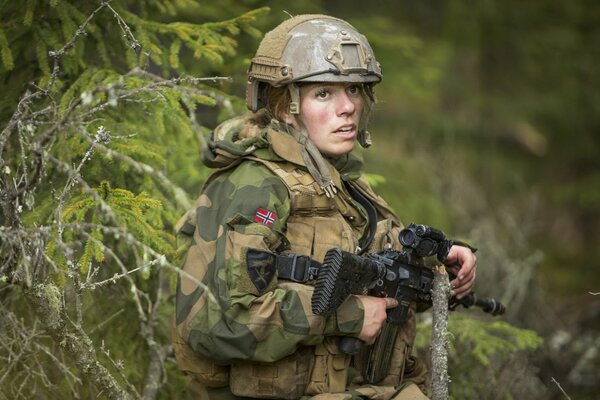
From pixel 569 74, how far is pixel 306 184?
10049 mm

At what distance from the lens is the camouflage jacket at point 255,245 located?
4.05 m

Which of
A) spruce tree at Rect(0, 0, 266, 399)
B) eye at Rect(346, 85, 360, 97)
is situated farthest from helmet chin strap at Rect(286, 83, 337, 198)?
spruce tree at Rect(0, 0, 266, 399)

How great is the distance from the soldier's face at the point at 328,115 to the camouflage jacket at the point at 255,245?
141 mm

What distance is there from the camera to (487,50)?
1422 cm

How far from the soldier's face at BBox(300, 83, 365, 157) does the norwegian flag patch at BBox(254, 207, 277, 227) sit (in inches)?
21.9

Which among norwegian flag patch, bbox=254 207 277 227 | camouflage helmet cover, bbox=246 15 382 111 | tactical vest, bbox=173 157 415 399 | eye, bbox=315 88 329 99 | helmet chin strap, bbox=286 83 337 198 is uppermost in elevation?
camouflage helmet cover, bbox=246 15 382 111

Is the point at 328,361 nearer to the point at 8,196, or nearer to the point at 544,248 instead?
the point at 8,196

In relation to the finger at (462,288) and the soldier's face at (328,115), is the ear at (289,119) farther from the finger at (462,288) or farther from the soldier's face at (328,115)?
the finger at (462,288)

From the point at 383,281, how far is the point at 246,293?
73 cm

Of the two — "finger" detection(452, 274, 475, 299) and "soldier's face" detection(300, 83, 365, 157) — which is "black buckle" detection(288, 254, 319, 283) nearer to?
"soldier's face" detection(300, 83, 365, 157)

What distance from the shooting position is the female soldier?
13.3ft

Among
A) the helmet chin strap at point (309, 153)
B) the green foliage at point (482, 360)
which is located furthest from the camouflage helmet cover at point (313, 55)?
the green foliage at point (482, 360)

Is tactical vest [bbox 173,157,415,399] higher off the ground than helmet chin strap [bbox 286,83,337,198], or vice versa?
helmet chin strap [bbox 286,83,337,198]

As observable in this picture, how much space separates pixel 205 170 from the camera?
Result: 6098 millimetres
